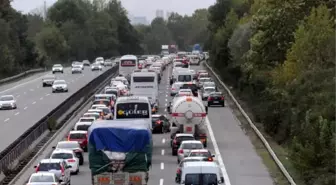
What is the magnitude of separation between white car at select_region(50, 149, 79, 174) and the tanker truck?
10.1m

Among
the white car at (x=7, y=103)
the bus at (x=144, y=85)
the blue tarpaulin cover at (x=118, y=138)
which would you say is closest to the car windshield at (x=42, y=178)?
the blue tarpaulin cover at (x=118, y=138)

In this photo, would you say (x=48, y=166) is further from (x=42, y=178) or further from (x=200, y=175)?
(x=200, y=175)

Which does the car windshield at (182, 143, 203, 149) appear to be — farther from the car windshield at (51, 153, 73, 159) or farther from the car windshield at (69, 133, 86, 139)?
the car windshield at (69, 133, 86, 139)

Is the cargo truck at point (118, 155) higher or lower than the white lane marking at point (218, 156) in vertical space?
higher

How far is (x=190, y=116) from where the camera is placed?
50.4 m

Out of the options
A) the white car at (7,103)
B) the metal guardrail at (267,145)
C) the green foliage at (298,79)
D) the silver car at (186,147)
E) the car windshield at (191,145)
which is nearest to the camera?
the green foliage at (298,79)

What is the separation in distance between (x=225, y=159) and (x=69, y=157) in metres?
9.37

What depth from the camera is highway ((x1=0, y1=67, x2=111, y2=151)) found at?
191 ft

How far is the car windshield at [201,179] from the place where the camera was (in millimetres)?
31141

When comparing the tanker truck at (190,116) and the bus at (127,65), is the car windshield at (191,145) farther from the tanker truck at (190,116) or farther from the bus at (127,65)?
the bus at (127,65)

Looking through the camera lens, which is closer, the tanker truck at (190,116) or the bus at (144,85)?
the tanker truck at (190,116)

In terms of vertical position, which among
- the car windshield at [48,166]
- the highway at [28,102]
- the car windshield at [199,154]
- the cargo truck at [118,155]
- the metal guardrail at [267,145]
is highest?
the cargo truck at [118,155]

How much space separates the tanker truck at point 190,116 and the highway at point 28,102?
9.34 meters

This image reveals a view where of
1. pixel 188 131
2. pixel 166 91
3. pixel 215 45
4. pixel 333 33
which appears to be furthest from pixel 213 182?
pixel 215 45
